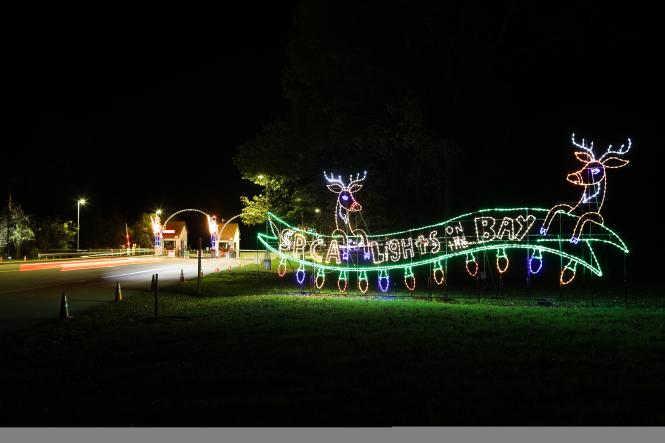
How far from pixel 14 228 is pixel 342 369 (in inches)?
2052

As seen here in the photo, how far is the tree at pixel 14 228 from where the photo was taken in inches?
2130

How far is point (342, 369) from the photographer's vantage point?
9.27 metres

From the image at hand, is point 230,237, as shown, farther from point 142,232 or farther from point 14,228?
point 14,228

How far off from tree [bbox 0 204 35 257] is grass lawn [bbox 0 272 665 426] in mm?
43390

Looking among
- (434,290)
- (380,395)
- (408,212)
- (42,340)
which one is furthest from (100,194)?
(380,395)

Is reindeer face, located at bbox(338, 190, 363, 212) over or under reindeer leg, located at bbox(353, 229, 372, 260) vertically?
over

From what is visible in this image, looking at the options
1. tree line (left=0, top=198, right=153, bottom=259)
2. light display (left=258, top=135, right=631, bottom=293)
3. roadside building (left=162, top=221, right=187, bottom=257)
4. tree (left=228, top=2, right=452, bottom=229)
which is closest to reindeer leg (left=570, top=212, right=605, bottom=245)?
light display (left=258, top=135, right=631, bottom=293)

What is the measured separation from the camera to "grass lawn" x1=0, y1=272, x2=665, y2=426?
7203mm

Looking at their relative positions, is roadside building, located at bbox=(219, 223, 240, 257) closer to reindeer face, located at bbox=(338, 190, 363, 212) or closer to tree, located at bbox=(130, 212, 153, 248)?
tree, located at bbox=(130, 212, 153, 248)

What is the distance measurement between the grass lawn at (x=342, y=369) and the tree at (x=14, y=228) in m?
43.4

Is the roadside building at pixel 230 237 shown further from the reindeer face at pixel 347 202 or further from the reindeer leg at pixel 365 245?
the reindeer leg at pixel 365 245

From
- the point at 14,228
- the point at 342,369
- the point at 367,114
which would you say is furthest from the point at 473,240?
the point at 14,228

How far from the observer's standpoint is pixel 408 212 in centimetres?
3011

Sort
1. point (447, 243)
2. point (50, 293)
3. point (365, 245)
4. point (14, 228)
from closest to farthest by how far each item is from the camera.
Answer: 1. point (447, 243)
2. point (365, 245)
3. point (50, 293)
4. point (14, 228)
